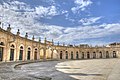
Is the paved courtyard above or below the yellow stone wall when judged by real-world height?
below

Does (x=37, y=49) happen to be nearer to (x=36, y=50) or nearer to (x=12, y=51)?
(x=36, y=50)

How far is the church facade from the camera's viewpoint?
84.9 ft

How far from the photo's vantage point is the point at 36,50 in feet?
128

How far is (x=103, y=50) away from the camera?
6278cm

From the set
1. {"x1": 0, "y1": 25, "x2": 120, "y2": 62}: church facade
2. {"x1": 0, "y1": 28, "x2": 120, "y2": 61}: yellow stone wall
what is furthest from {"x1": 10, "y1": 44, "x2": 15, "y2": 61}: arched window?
{"x1": 0, "y1": 28, "x2": 120, "y2": 61}: yellow stone wall

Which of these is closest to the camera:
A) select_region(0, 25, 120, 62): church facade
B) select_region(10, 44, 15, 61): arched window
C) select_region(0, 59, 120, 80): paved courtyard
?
select_region(0, 59, 120, 80): paved courtyard

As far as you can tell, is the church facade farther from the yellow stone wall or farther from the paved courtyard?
the paved courtyard

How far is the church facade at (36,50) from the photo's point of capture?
2589cm

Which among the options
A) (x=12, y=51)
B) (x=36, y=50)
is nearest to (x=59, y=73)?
(x=12, y=51)

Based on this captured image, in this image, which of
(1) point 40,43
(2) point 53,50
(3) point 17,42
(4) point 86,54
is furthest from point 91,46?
(3) point 17,42

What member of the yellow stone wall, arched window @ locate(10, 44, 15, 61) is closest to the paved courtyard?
the yellow stone wall

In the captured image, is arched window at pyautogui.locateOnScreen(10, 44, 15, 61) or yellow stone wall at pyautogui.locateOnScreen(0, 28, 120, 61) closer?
yellow stone wall at pyautogui.locateOnScreen(0, 28, 120, 61)

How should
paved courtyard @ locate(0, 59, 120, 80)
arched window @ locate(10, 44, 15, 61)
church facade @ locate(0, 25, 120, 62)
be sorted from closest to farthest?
paved courtyard @ locate(0, 59, 120, 80)
church facade @ locate(0, 25, 120, 62)
arched window @ locate(10, 44, 15, 61)

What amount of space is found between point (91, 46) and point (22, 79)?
56.6 meters
